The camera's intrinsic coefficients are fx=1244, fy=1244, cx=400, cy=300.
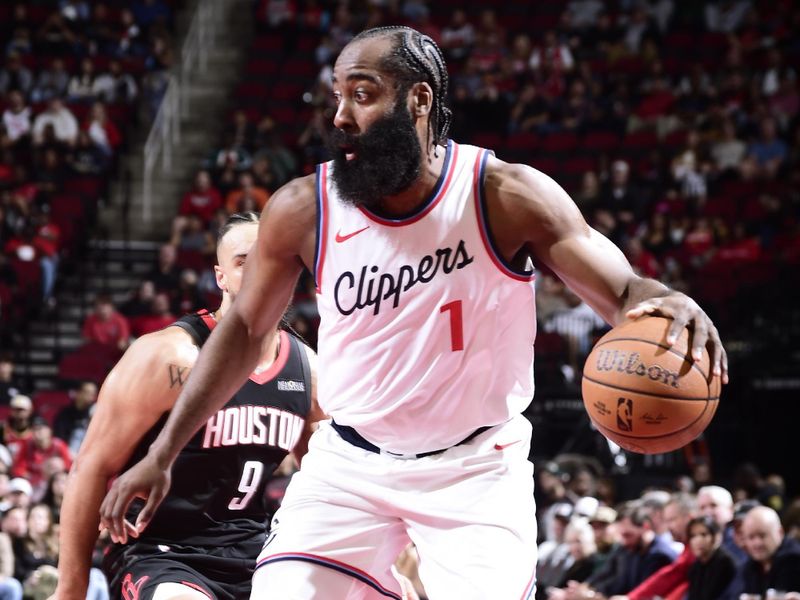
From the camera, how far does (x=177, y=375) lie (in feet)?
13.5

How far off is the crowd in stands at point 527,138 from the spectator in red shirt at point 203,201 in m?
0.03

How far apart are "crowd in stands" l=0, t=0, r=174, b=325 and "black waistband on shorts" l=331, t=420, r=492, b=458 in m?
10.6

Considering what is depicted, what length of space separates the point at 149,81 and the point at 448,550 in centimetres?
1441

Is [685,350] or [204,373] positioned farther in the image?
[204,373]

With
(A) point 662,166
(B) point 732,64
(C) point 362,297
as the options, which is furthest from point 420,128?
(B) point 732,64

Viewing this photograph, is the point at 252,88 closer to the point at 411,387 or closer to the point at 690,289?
the point at 690,289

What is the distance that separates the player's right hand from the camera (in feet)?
11.2

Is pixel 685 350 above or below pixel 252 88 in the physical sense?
below

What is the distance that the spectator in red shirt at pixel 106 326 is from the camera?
1269 cm

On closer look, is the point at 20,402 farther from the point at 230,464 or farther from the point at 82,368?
the point at 230,464

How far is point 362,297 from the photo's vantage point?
340cm

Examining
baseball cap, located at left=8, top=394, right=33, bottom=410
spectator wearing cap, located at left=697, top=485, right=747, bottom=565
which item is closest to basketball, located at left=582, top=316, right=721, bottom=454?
spectator wearing cap, located at left=697, top=485, right=747, bottom=565

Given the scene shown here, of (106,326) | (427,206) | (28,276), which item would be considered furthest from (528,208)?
(28,276)

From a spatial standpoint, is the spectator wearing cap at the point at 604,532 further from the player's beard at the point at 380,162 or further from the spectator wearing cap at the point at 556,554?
the player's beard at the point at 380,162
